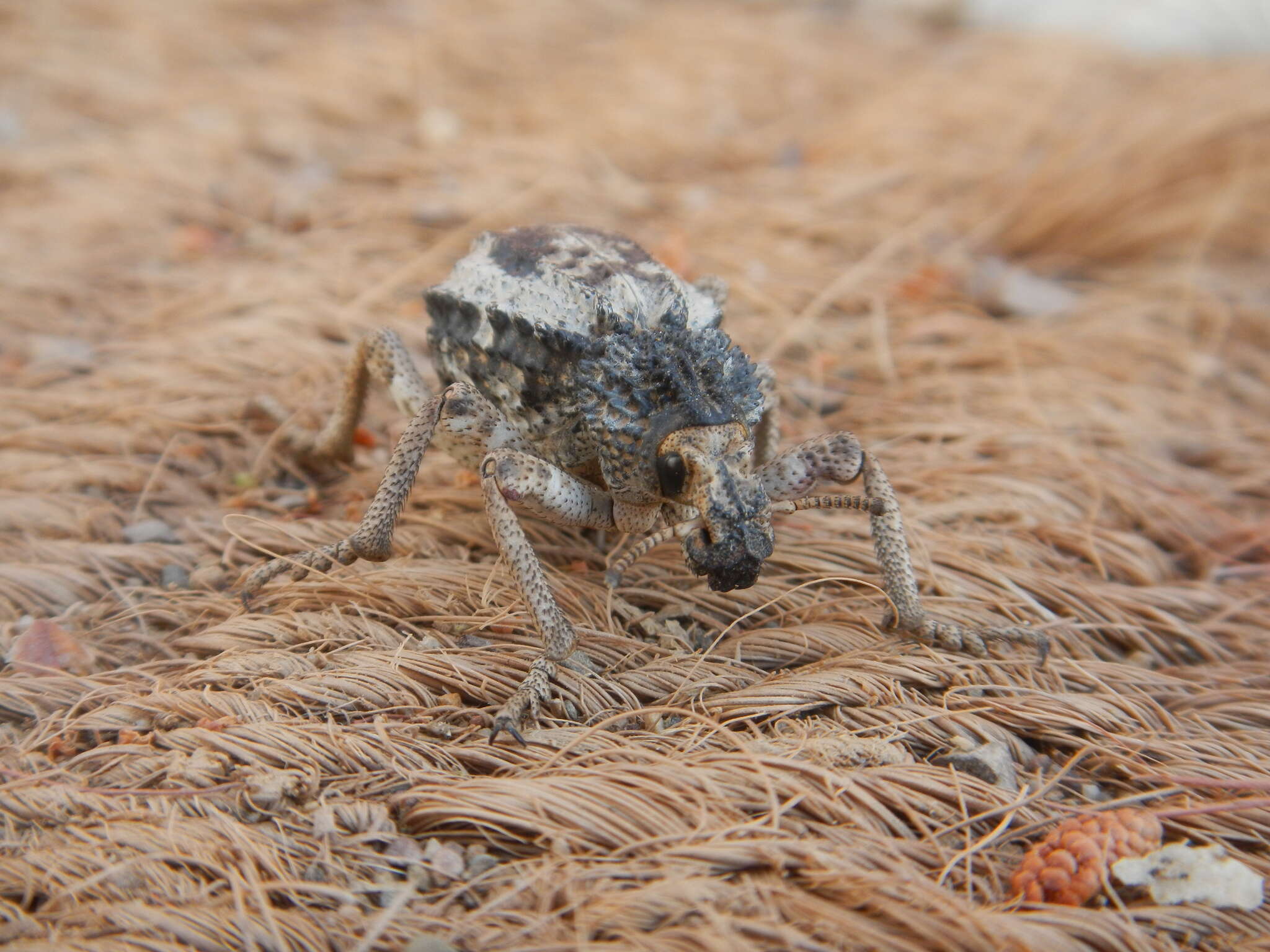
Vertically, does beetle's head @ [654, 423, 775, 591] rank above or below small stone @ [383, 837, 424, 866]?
above

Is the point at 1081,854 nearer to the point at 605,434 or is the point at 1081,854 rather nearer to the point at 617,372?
the point at 605,434

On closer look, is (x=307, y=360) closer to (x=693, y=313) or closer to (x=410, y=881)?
(x=693, y=313)

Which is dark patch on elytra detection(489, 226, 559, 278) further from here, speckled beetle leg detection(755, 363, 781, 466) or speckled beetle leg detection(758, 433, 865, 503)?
speckled beetle leg detection(758, 433, 865, 503)

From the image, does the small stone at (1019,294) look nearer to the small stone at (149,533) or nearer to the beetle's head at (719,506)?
the beetle's head at (719,506)

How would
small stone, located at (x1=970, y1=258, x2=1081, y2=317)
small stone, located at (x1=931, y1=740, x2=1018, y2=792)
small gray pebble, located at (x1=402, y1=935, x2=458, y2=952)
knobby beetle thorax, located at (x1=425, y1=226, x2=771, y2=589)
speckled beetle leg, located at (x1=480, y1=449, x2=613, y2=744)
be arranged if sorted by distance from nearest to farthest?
1. small gray pebble, located at (x1=402, y1=935, x2=458, y2=952)
2. small stone, located at (x1=931, y1=740, x2=1018, y2=792)
3. speckled beetle leg, located at (x1=480, y1=449, x2=613, y2=744)
4. knobby beetle thorax, located at (x1=425, y1=226, x2=771, y2=589)
5. small stone, located at (x1=970, y1=258, x2=1081, y2=317)

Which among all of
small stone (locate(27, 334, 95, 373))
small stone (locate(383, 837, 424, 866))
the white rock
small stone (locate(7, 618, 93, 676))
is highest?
small stone (locate(27, 334, 95, 373))

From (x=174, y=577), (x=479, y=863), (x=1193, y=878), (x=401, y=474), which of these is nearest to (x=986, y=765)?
(x=1193, y=878)

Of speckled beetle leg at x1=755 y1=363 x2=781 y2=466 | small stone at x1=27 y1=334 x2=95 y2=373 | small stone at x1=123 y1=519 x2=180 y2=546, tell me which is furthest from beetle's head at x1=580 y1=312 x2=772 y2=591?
small stone at x1=27 y1=334 x2=95 y2=373
